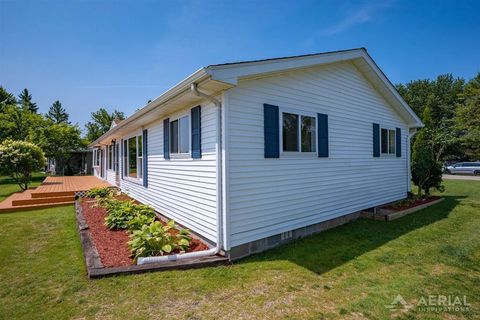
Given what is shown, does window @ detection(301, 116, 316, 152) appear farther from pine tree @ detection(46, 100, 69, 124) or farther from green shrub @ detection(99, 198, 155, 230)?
pine tree @ detection(46, 100, 69, 124)

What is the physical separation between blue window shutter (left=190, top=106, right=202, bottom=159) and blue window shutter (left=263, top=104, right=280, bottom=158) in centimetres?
135

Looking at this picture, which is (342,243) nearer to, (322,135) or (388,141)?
(322,135)

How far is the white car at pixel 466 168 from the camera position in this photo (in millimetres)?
24480

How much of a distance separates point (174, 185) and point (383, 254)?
4.88 metres

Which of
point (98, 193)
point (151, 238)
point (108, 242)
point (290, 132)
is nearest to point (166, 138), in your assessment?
point (108, 242)

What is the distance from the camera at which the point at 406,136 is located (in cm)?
1010

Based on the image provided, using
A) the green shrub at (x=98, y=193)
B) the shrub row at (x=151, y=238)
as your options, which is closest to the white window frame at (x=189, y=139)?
the shrub row at (x=151, y=238)

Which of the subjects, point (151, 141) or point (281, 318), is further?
point (151, 141)

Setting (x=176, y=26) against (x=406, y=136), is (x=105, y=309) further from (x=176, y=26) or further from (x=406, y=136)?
(x=406, y=136)

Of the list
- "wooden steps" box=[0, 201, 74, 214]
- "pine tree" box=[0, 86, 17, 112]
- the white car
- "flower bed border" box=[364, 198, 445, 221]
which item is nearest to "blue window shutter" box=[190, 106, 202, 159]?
"flower bed border" box=[364, 198, 445, 221]

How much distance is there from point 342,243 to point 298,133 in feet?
8.45

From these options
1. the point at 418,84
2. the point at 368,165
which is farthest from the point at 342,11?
the point at 418,84

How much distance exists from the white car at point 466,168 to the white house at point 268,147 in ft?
78.7

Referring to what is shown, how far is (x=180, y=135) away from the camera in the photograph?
20.3 ft
